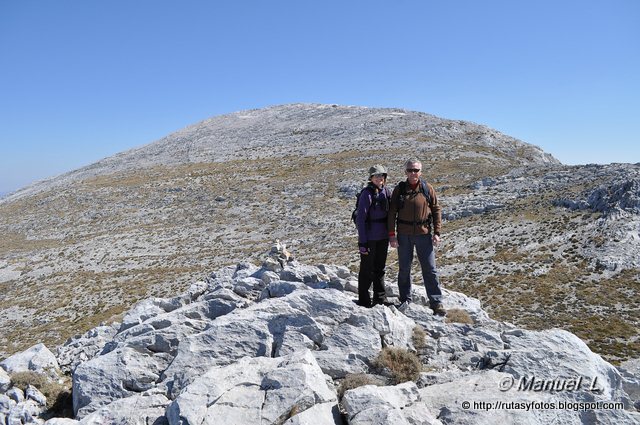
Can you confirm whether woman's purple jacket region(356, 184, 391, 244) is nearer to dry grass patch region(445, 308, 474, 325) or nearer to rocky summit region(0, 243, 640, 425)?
rocky summit region(0, 243, 640, 425)

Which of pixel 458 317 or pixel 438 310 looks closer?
pixel 438 310

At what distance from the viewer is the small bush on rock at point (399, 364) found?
7816mm

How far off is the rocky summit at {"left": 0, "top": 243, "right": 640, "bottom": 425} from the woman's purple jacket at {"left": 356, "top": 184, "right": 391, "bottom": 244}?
1.94 metres

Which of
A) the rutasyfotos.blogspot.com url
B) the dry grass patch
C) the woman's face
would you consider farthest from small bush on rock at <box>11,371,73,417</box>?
the dry grass patch

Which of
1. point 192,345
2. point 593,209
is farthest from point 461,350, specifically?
point 593,209

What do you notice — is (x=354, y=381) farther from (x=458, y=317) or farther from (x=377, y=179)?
(x=377, y=179)

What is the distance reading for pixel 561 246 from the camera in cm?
3111

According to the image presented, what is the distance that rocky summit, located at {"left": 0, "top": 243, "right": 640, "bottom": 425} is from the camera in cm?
642

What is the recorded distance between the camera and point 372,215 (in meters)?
9.75

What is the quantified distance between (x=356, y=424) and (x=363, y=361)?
2.40 meters

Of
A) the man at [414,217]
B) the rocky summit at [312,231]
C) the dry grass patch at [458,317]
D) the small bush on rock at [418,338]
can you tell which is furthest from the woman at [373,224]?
the dry grass patch at [458,317]

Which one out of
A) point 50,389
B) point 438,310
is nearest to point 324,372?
point 438,310

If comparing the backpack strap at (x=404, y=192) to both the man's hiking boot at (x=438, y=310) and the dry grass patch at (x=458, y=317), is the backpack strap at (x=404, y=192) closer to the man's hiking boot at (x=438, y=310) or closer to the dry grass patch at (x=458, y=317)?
the man's hiking boot at (x=438, y=310)

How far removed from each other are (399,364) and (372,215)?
3643mm
